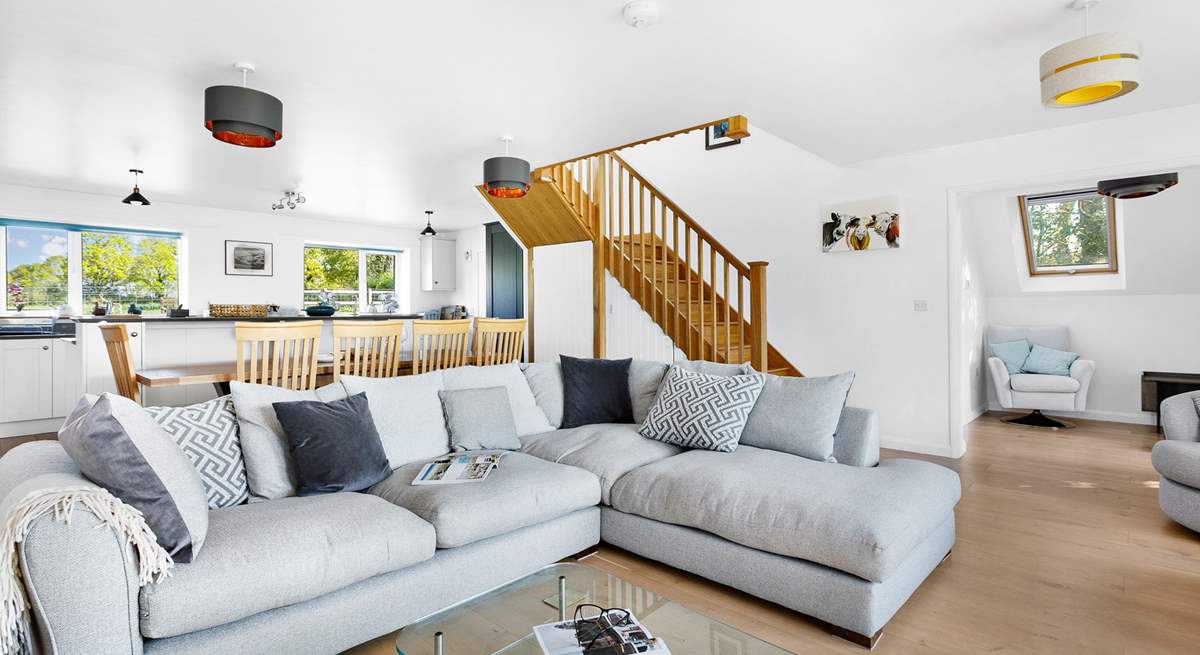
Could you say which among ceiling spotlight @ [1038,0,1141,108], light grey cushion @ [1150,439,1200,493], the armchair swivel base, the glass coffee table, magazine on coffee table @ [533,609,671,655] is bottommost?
the armchair swivel base

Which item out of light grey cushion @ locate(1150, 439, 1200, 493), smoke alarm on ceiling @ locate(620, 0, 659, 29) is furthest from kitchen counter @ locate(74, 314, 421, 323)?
light grey cushion @ locate(1150, 439, 1200, 493)

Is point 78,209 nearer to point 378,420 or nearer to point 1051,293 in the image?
point 378,420

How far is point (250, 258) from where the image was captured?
23.7 feet

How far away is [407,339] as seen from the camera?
5.61m

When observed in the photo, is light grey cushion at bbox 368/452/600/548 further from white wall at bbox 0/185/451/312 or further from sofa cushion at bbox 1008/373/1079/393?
white wall at bbox 0/185/451/312

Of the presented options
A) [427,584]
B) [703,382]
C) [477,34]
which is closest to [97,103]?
[477,34]

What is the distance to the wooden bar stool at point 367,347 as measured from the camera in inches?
143

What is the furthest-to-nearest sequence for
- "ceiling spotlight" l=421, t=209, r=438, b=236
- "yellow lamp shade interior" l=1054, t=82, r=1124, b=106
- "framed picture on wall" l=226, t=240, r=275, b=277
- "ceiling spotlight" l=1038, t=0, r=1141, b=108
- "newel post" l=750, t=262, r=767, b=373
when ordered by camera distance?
"ceiling spotlight" l=421, t=209, r=438, b=236
"framed picture on wall" l=226, t=240, r=275, b=277
"newel post" l=750, t=262, r=767, b=373
"yellow lamp shade interior" l=1054, t=82, r=1124, b=106
"ceiling spotlight" l=1038, t=0, r=1141, b=108

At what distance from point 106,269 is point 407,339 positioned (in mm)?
3668

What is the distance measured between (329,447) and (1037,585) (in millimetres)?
2941

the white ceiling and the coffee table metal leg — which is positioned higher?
the white ceiling

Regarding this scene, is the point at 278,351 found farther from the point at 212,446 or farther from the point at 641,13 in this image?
the point at 641,13

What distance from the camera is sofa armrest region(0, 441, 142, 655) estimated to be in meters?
1.45

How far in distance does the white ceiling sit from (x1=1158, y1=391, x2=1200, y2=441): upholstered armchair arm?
1.76 m
